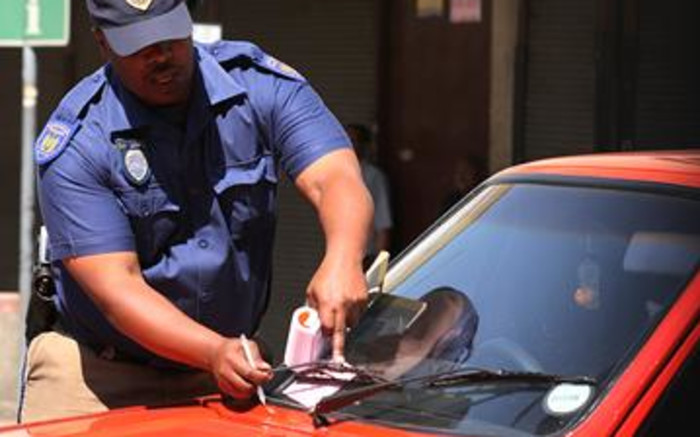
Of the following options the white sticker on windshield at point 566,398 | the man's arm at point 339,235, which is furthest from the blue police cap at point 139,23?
the white sticker on windshield at point 566,398

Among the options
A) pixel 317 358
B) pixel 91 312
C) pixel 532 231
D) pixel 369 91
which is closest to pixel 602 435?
pixel 317 358

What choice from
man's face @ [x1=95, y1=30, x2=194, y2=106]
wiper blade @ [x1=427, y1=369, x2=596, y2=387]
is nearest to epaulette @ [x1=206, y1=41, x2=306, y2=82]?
man's face @ [x1=95, y1=30, x2=194, y2=106]

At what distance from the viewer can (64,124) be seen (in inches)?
129

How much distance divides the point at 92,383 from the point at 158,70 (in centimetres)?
82

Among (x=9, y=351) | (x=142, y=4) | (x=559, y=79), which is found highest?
(x=142, y=4)

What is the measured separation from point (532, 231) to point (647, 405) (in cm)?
87

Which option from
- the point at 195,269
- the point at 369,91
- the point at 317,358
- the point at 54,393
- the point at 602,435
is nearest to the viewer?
the point at 602,435

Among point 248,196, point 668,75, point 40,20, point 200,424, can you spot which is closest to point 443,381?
point 200,424

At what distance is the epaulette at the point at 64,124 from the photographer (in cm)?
323

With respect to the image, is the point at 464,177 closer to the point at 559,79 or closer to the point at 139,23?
the point at 559,79

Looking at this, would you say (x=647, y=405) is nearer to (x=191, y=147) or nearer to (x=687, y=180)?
(x=687, y=180)

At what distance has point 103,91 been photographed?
339 centimetres

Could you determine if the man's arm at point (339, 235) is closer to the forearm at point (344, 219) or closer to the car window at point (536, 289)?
the forearm at point (344, 219)

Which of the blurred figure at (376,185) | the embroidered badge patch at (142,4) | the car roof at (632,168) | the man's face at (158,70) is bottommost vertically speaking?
the blurred figure at (376,185)
